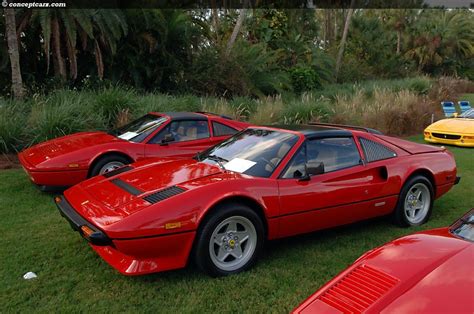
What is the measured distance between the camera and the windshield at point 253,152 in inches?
169

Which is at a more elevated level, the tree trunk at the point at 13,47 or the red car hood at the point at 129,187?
the tree trunk at the point at 13,47

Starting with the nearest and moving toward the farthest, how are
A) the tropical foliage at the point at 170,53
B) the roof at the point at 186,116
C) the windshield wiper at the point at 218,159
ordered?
the windshield wiper at the point at 218,159 < the roof at the point at 186,116 < the tropical foliage at the point at 170,53

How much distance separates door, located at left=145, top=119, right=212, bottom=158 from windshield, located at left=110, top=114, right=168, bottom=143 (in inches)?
6.1

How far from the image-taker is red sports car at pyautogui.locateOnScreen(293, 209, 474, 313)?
2146 millimetres

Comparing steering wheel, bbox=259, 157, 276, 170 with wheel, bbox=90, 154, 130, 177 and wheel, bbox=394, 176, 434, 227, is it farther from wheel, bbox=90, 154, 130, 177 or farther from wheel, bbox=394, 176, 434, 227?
wheel, bbox=90, 154, 130, 177

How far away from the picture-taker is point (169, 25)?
591 inches

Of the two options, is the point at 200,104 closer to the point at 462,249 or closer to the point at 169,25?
the point at 169,25

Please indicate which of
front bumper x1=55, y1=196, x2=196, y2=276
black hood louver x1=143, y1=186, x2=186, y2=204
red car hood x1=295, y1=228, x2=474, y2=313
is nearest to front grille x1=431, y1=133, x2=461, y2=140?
red car hood x1=295, y1=228, x2=474, y2=313

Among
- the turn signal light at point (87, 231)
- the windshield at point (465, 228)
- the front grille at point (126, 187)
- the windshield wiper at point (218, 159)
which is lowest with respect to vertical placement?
the turn signal light at point (87, 231)

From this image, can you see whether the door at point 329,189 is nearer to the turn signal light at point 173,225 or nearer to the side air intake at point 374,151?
the side air intake at point 374,151

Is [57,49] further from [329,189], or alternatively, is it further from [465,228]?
[465,228]

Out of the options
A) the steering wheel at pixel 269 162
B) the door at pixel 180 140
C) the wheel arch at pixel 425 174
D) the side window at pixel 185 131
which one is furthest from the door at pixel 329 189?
the side window at pixel 185 131

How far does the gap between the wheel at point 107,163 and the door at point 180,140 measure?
38 cm

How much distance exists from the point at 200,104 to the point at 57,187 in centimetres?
611
